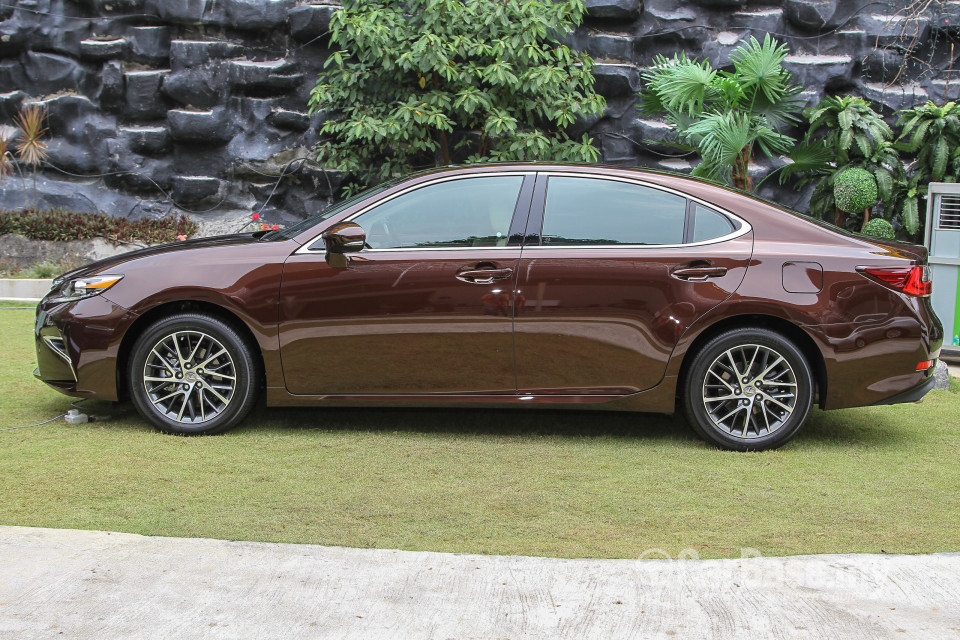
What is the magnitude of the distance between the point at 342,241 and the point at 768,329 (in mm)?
2337

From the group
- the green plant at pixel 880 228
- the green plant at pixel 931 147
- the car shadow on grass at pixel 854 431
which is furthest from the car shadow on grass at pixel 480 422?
the green plant at pixel 931 147

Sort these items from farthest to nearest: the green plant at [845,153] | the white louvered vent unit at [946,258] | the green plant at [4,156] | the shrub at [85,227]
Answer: the green plant at [4,156] → the shrub at [85,227] → the green plant at [845,153] → the white louvered vent unit at [946,258]

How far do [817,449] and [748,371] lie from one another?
0.64m

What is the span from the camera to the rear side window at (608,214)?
17.1ft

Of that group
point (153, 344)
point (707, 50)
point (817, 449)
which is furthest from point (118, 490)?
point (707, 50)

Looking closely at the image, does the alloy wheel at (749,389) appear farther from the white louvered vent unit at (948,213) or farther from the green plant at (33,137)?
the green plant at (33,137)

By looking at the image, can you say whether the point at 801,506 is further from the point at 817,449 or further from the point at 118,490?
the point at 118,490

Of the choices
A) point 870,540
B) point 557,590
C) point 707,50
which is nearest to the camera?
point 557,590

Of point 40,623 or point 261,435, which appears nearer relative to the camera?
point 40,623

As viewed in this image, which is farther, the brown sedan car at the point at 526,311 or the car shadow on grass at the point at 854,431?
the car shadow on grass at the point at 854,431

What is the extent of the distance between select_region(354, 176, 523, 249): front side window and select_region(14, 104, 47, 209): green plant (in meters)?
9.36

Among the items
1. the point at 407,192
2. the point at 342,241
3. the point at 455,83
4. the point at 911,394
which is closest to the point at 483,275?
the point at 407,192

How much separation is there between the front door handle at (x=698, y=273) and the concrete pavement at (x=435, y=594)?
1895 millimetres

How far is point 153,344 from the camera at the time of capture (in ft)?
17.3
